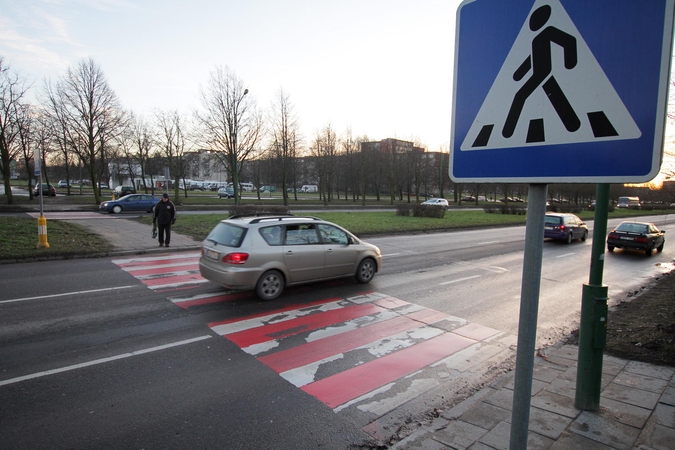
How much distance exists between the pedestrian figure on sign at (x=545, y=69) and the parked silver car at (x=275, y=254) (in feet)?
21.8

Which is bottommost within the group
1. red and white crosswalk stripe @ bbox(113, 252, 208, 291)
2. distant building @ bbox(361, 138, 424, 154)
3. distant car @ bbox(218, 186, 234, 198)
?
red and white crosswalk stripe @ bbox(113, 252, 208, 291)

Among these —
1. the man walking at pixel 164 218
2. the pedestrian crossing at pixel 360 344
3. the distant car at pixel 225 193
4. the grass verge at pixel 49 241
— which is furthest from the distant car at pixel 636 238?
the distant car at pixel 225 193

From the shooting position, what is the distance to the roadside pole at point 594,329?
3758 millimetres

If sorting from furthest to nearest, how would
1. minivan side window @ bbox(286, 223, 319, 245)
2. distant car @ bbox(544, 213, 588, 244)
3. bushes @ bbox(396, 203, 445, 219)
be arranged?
bushes @ bbox(396, 203, 445, 219)
distant car @ bbox(544, 213, 588, 244)
minivan side window @ bbox(286, 223, 319, 245)

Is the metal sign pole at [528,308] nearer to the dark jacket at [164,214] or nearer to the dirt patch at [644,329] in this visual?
the dirt patch at [644,329]

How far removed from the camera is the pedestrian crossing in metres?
4.63

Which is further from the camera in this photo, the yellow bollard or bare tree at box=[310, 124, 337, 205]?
bare tree at box=[310, 124, 337, 205]

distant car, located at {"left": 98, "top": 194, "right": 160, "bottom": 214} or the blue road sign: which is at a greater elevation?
the blue road sign

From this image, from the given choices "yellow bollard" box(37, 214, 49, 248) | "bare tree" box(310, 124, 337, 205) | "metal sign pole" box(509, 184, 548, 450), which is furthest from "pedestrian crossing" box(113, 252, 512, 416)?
"bare tree" box(310, 124, 337, 205)

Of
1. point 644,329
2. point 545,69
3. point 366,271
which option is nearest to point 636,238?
point 644,329

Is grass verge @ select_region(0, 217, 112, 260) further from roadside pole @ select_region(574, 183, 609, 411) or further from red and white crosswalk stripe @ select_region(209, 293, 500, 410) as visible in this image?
roadside pole @ select_region(574, 183, 609, 411)

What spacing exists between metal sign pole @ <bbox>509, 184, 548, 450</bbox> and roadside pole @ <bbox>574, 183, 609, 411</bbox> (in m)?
2.40

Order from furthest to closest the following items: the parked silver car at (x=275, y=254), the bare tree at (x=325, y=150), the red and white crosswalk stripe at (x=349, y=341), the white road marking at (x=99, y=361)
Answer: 1. the bare tree at (x=325, y=150)
2. the parked silver car at (x=275, y=254)
3. the red and white crosswalk stripe at (x=349, y=341)
4. the white road marking at (x=99, y=361)

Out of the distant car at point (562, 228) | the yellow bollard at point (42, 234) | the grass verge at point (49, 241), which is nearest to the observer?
the grass verge at point (49, 241)
